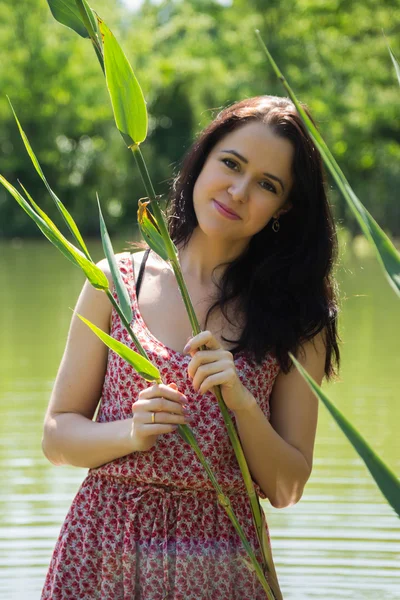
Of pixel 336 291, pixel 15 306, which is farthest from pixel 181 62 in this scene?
pixel 336 291

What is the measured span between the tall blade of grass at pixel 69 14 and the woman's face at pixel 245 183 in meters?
0.69

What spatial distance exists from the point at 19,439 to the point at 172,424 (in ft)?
13.2

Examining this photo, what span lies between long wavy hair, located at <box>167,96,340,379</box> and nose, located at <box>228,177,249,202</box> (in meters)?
0.12

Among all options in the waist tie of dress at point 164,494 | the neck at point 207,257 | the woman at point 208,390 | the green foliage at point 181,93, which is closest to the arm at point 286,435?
the woman at point 208,390

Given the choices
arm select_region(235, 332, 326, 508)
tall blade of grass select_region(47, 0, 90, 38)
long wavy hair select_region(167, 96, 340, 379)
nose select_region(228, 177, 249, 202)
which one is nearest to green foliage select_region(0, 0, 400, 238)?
long wavy hair select_region(167, 96, 340, 379)

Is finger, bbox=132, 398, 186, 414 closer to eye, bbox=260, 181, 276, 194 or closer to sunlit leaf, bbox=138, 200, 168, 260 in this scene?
sunlit leaf, bbox=138, 200, 168, 260

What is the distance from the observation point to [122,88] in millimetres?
1215

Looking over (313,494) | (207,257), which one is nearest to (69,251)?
(207,257)

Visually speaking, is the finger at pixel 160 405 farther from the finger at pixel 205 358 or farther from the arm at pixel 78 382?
the arm at pixel 78 382

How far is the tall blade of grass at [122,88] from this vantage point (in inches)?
47.7

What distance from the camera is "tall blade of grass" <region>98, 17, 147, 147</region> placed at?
1.21 m

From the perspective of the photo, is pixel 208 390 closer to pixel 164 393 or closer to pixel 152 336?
pixel 152 336

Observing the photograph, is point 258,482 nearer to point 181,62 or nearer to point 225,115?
point 225,115

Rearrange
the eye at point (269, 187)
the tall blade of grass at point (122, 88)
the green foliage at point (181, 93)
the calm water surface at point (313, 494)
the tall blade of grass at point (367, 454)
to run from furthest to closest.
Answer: the green foliage at point (181, 93) → the calm water surface at point (313, 494) → the eye at point (269, 187) → the tall blade of grass at point (122, 88) → the tall blade of grass at point (367, 454)
